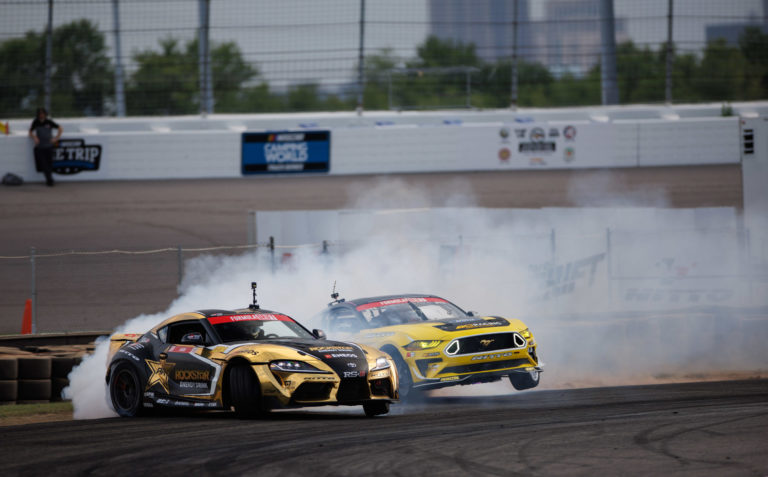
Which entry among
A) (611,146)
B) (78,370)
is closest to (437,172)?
(611,146)

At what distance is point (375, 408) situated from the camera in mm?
9273

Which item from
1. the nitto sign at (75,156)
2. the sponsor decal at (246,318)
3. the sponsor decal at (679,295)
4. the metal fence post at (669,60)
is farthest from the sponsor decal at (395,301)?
the metal fence post at (669,60)

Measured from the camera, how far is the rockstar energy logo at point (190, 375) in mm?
9156

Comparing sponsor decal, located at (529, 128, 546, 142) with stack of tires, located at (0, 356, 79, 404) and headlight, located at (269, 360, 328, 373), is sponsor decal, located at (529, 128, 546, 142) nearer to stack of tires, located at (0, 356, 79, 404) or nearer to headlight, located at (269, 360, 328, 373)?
stack of tires, located at (0, 356, 79, 404)

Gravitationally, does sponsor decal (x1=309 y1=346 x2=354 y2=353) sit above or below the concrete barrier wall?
below

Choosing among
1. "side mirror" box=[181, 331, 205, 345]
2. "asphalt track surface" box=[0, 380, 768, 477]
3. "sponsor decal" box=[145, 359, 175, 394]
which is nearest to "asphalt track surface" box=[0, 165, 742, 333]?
"sponsor decal" box=[145, 359, 175, 394]

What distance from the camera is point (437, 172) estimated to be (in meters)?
20.4

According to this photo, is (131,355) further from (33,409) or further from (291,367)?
(291,367)

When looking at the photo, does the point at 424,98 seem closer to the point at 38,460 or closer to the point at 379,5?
the point at 379,5

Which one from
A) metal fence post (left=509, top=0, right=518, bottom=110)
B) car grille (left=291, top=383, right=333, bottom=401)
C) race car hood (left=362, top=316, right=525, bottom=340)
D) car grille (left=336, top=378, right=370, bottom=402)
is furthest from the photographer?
metal fence post (left=509, top=0, right=518, bottom=110)

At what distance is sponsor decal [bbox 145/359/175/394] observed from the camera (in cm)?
952

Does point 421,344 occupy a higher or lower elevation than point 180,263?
lower

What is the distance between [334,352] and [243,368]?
827mm

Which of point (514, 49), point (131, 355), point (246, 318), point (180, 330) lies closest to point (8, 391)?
point (131, 355)
